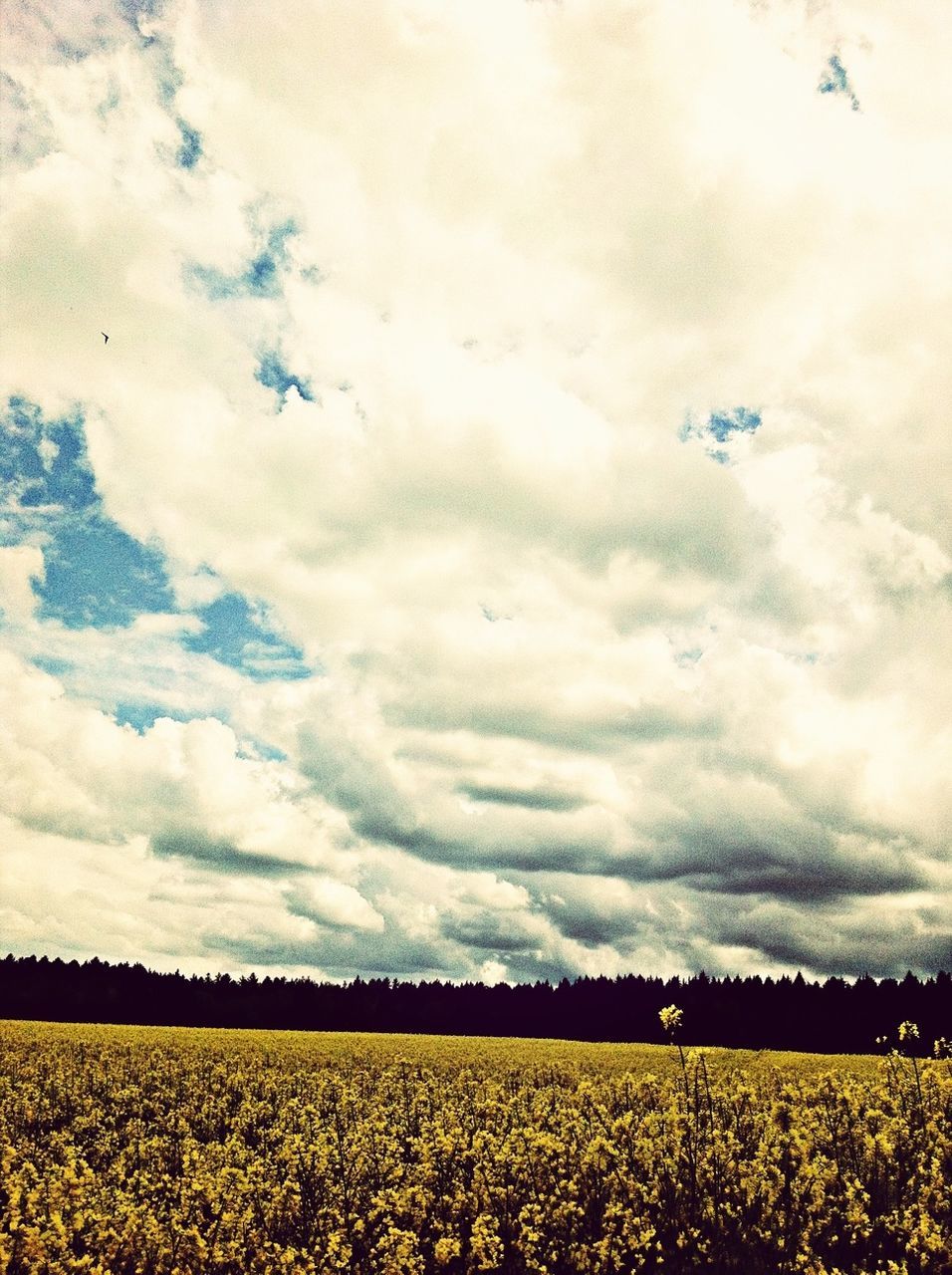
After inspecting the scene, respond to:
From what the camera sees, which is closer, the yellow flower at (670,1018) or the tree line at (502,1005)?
the yellow flower at (670,1018)

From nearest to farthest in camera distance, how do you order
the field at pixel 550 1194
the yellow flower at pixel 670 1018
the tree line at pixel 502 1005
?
the field at pixel 550 1194
the yellow flower at pixel 670 1018
the tree line at pixel 502 1005

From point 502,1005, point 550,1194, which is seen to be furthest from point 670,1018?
point 502,1005

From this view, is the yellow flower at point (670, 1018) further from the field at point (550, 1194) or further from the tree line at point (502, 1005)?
the tree line at point (502, 1005)

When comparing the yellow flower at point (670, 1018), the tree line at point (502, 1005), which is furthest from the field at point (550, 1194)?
the tree line at point (502, 1005)

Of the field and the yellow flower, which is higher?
the yellow flower

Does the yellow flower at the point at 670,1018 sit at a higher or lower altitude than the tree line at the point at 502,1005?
higher

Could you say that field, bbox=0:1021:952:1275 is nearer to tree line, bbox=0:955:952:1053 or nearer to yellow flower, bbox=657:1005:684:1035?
yellow flower, bbox=657:1005:684:1035

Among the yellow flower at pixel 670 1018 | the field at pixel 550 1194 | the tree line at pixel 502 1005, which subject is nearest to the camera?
the field at pixel 550 1194

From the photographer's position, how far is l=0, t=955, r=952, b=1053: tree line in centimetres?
9519

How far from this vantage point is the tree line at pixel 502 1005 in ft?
312

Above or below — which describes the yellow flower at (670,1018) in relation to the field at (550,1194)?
above

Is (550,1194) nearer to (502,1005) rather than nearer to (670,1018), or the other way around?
(670,1018)

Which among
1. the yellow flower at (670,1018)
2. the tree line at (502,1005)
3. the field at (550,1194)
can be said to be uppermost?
the yellow flower at (670,1018)

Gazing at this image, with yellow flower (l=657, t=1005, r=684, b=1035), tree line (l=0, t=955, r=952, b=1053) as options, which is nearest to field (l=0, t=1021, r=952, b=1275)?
yellow flower (l=657, t=1005, r=684, b=1035)
